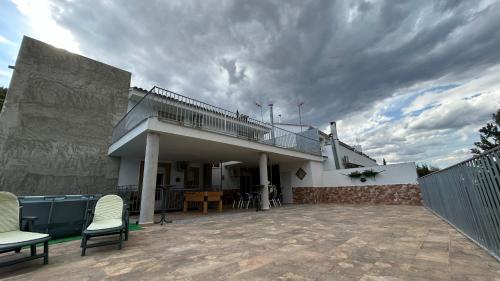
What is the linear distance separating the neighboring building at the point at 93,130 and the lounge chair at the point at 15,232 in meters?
2.59

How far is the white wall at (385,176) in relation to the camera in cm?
962

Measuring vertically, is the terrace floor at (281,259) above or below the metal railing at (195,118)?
below

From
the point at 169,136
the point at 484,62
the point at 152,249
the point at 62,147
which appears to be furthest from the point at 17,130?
the point at 484,62

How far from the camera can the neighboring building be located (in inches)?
255

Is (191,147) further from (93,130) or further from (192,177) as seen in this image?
(93,130)

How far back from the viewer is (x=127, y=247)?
340cm

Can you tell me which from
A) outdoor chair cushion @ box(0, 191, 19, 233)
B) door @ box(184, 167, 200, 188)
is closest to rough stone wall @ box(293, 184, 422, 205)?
door @ box(184, 167, 200, 188)

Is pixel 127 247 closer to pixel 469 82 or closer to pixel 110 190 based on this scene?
pixel 110 190

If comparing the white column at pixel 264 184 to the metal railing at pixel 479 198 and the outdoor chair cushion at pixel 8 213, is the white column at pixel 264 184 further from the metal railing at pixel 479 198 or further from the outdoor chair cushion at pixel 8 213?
the outdoor chair cushion at pixel 8 213

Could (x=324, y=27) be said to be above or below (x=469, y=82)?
above

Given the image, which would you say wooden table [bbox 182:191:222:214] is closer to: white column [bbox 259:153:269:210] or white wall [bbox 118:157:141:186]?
white column [bbox 259:153:269:210]

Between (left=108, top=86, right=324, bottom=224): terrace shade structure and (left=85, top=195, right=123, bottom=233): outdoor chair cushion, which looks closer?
(left=85, top=195, right=123, bottom=233): outdoor chair cushion

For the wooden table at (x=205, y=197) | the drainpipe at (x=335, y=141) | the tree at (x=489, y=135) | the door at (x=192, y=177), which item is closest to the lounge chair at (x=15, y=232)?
the wooden table at (x=205, y=197)

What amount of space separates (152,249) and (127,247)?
556mm
